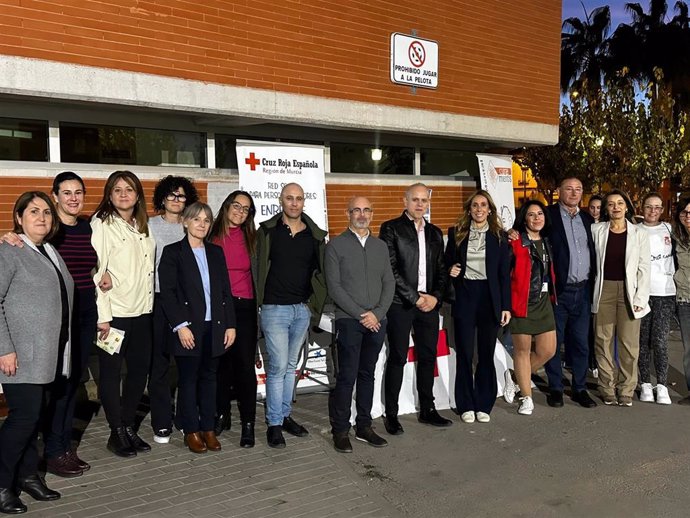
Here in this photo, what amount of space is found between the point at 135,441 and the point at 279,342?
1.29 m

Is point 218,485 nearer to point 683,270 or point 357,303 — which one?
point 357,303

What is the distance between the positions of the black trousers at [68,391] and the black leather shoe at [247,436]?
1.25 metres

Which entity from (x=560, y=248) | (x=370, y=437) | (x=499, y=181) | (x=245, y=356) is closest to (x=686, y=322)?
(x=560, y=248)

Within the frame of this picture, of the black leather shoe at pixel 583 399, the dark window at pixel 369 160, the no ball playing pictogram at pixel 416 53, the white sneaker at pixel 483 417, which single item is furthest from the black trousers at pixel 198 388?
the no ball playing pictogram at pixel 416 53

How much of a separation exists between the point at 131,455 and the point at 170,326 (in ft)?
3.22

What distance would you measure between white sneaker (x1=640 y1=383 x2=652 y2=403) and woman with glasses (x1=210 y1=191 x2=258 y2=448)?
3.79 m

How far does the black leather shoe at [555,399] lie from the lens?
6340 mm

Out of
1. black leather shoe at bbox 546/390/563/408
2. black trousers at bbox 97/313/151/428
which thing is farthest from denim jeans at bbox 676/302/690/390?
black trousers at bbox 97/313/151/428

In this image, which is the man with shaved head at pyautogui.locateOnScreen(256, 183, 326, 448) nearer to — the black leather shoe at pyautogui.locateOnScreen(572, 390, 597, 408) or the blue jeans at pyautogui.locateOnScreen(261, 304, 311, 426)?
the blue jeans at pyautogui.locateOnScreen(261, 304, 311, 426)

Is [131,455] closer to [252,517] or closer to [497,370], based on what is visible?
[252,517]

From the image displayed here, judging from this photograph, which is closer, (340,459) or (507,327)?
(340,459)

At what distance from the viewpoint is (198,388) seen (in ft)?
16.6

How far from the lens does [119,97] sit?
20.3ft

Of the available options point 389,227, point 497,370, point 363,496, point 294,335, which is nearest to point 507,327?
point 497,370
